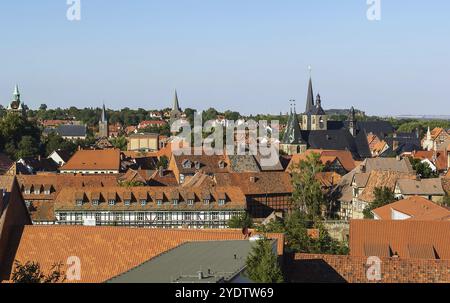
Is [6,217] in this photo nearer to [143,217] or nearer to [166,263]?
[166,263]

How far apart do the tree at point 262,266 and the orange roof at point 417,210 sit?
61.8ft

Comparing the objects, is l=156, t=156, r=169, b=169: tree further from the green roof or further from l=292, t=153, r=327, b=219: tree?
the green roof

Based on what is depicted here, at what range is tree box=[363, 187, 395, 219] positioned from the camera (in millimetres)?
46406

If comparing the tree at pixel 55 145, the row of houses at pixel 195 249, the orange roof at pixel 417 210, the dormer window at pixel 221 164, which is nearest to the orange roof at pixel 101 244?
the row of houses at pixel 195 249

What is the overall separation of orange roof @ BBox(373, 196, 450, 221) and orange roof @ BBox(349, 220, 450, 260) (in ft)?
15.4

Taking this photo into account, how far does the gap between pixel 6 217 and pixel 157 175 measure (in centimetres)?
3684

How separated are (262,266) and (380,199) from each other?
30.3m

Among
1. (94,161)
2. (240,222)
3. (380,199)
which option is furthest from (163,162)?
(240,222)

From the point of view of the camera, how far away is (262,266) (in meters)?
18.0

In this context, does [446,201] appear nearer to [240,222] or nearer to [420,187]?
[420,187]

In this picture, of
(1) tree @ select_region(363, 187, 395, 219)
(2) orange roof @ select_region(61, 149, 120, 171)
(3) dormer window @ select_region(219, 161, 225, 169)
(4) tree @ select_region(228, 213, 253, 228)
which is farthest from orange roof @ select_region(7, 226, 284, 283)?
(2) orange roof @ select_region(61, 149, 120, 171)

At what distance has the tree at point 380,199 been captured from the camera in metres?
46.4

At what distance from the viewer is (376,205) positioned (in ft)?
153

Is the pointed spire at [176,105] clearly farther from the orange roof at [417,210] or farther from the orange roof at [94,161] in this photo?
the orange roof at [417,210]
